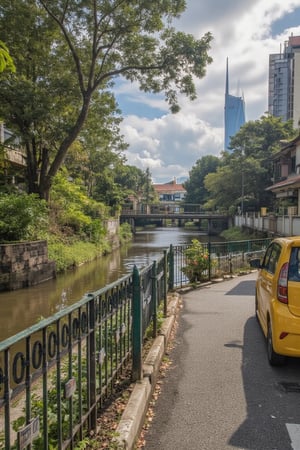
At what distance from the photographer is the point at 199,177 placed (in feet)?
290

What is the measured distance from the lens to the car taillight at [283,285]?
4.84m

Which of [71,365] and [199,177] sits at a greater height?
[199,177]

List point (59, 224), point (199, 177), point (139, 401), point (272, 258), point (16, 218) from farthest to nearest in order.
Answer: point (199, 177), point (59, 224), point (16, 218), point (272, 258), point (139, 401)

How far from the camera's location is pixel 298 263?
4.94 m

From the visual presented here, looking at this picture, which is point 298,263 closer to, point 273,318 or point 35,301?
point 273,318

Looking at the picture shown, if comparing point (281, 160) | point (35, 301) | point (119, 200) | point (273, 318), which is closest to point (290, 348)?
point (273, 318)

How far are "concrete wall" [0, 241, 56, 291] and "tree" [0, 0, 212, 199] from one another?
202 inches

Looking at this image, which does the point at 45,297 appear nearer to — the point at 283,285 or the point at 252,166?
the point at 283,285

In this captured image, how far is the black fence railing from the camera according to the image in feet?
6.78

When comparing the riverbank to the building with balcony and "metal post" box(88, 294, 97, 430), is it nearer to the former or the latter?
the building with balcony

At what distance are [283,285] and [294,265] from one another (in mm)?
300

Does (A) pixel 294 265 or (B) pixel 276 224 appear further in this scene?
(B) pixel 276 224

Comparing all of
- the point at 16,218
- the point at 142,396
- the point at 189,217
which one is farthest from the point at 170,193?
the point at 142,396

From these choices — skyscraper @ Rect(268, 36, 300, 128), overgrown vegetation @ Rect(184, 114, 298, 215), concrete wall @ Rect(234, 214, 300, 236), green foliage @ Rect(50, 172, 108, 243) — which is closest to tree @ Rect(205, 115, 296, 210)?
overgrown vegetation @ Rect(184, 114, 298, 215)
